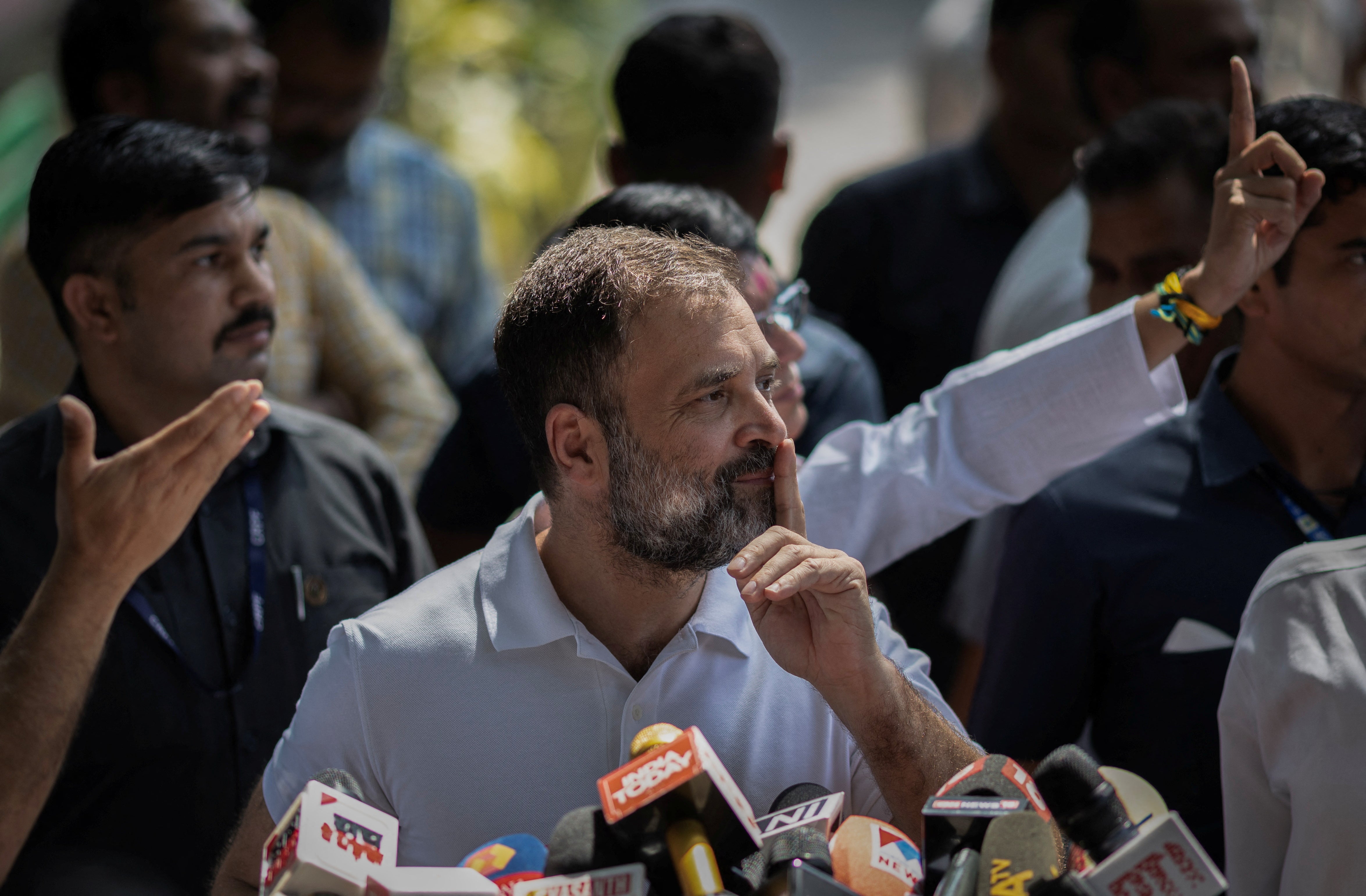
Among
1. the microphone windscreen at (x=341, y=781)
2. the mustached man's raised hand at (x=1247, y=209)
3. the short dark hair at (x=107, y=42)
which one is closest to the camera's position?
the microphone windscreen at (x=341, y=781)

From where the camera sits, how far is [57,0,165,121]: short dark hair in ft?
13.5

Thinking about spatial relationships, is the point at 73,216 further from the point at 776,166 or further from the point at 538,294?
the point at 776,166

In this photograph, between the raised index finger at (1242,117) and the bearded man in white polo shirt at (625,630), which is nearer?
the bearded man in white polo shirt at (625,630)

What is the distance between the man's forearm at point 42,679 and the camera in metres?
2.28

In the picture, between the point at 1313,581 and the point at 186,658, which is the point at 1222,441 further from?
the point at 186,658

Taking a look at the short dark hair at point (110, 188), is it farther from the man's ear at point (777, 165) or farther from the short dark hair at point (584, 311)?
the man's ear at point (777, 165)

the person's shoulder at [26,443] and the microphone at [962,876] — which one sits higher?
the person's shoulder at [26,443]

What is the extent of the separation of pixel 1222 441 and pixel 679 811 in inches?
61.9

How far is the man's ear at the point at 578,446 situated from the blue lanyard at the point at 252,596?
0.89 m

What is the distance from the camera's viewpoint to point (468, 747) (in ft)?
6.76

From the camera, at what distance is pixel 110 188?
284 centimetres

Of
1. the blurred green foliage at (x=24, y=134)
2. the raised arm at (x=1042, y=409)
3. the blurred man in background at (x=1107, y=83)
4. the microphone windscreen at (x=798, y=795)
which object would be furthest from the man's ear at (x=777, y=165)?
the blurred green foliage at (x=24, y=134)

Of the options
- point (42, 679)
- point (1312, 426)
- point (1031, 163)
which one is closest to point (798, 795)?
point (42, 679)

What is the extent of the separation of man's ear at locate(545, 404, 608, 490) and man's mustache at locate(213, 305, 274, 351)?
40.0 inches
